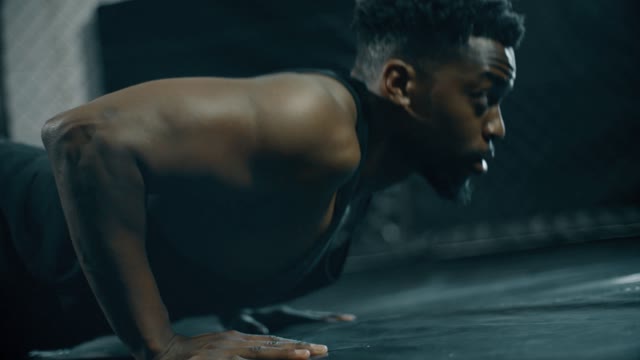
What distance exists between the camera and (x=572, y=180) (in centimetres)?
230

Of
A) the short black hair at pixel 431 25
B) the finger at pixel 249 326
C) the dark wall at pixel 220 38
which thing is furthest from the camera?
the dark wall at pixel 220 38

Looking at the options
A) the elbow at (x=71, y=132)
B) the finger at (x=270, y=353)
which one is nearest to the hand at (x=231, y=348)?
the finger at (x=270, y=353)

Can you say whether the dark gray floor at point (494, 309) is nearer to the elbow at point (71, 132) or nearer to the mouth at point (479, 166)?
the mouth at point (479, 166)

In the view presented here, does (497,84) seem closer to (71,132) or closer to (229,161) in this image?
(229,161)

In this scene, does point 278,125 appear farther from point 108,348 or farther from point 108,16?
point 108,16

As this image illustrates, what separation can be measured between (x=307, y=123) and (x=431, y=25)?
0.29 m

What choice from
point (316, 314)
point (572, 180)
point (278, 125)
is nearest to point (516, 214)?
point (572, 180)

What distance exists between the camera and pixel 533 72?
2332 millimetres

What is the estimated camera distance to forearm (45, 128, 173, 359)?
0.80 meters

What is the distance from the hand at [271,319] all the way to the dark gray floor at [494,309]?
57 mm

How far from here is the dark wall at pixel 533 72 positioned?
2.27m

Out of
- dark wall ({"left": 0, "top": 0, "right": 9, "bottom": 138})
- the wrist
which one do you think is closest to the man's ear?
the wrist

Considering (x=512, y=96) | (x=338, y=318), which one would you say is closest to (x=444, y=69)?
(x=338, y=318)

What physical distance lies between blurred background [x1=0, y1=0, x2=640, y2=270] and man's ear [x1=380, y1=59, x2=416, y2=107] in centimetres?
137
